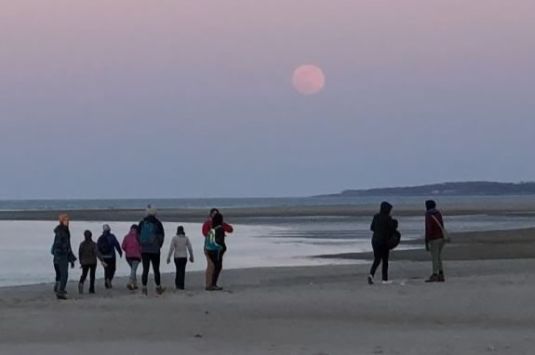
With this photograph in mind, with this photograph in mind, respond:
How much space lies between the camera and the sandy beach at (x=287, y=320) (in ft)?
44.1

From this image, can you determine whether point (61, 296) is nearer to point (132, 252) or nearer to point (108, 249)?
point (132, 252)

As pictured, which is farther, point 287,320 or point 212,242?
point 212,242

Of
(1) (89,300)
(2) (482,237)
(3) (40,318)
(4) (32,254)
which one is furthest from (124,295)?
(2) (482,237)

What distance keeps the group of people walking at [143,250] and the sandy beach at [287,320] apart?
1.45 ft

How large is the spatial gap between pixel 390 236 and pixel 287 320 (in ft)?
20.5

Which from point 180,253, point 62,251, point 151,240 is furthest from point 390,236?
point 62,251

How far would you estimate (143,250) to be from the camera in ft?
70.6

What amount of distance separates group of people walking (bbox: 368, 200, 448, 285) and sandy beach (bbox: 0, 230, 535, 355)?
44cm

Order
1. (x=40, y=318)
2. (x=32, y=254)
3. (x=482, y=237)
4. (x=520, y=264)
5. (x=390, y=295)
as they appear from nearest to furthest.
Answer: (x=40, y=318), (x=390, y=295), (x=520, y=264), (x=32, y=254), (x=482, y=237)

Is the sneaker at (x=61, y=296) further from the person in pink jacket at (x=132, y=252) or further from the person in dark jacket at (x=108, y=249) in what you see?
the person in dark jacket at (x=108, y=249)

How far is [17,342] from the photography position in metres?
14.2

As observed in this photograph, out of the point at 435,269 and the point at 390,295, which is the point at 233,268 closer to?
the point at 435,269

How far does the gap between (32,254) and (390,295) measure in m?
23.1

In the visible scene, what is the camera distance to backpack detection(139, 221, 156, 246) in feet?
69.8
